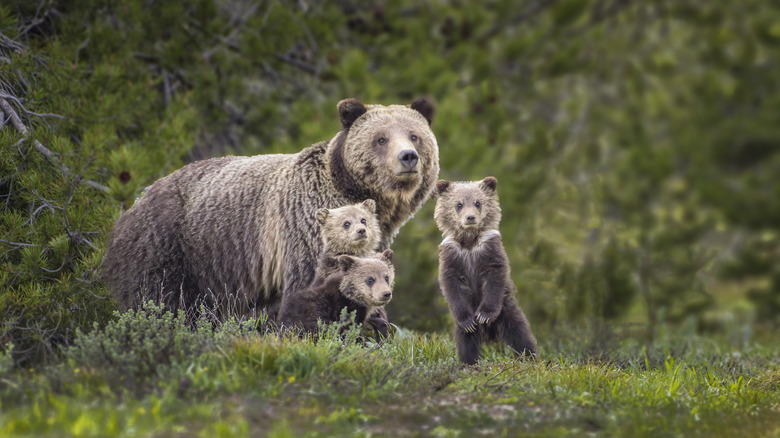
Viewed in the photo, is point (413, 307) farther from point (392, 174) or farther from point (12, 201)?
point (12, 201)

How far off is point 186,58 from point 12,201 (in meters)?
3.62

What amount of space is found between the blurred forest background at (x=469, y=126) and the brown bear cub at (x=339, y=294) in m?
1.68

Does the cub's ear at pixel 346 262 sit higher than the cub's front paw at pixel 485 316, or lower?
higher

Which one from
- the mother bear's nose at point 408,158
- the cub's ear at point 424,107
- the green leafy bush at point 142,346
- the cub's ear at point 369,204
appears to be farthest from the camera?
the cub's ear at point 424,107

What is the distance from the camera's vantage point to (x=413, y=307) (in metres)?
9.47

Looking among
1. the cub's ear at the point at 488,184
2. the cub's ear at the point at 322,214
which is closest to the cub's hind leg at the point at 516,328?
the cub's ear at the point at 488,184

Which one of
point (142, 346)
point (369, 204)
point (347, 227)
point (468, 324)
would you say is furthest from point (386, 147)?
point (142, 346)

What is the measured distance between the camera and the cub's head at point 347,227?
595 cm

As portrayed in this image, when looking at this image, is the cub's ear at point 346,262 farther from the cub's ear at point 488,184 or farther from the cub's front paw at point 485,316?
the cub's ear at point 488,184

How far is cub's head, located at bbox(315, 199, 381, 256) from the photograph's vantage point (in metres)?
5.95

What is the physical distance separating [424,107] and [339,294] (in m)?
1.72

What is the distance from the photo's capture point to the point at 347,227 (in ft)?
19.6

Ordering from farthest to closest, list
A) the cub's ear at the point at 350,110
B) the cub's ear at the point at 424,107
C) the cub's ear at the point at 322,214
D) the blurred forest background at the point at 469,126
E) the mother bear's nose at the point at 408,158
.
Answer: the blurred forest background at the point at 469,126
the cub's ear at the point at 424,107
the cub's ear at the point at 350,110
the cub's ear at the point at 322,214
the mother bear's nose at the point at 408,158

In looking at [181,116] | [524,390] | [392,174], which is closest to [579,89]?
[181,116]
